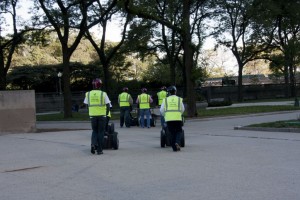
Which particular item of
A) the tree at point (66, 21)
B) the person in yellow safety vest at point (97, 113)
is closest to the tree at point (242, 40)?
the tree at point (66, 21)

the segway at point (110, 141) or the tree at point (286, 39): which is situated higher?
the tree at point (286, 39)

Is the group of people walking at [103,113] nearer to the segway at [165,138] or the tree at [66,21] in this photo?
the segway at [165,138]

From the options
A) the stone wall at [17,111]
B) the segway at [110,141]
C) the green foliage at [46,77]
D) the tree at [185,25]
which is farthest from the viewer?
the green foliage at [46,77]

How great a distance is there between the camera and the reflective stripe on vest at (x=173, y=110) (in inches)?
503

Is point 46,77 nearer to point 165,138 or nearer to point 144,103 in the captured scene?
point 144,103

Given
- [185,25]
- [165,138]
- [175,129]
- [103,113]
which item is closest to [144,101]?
[185,25]

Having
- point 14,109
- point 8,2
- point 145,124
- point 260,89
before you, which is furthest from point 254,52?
point 14,109

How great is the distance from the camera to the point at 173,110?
42.1ft

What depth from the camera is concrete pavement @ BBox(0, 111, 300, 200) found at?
7477mm

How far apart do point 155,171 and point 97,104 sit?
3.49 m

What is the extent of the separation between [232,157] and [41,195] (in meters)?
5.13

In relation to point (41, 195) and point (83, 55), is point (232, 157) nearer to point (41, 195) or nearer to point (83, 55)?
point (41, 195)

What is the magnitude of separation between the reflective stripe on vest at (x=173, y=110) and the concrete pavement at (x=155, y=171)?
2.89ft

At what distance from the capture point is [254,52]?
5425 centimetres
